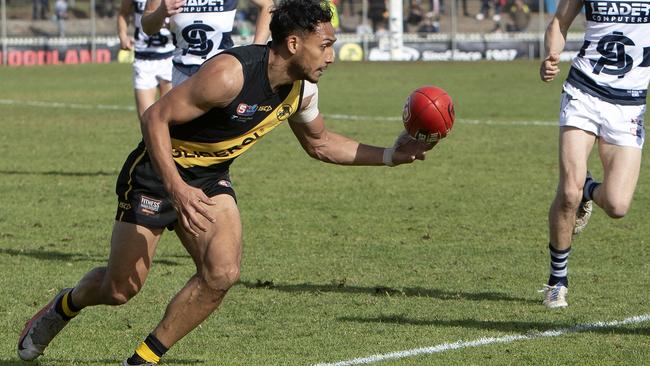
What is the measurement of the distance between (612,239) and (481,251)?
136 centimetres

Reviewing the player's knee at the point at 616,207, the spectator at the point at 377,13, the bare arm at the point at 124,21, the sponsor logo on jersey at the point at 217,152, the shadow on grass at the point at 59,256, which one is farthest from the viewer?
the spectator at the point at 377,13

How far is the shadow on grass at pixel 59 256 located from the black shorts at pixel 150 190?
3488 millimetres

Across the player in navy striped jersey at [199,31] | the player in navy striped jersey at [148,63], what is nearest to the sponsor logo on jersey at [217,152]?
the player in navy striped jersey at [199,31]

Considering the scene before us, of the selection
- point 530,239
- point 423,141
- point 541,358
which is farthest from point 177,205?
point 530,239

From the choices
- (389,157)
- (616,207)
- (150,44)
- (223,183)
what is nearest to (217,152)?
(223,183)

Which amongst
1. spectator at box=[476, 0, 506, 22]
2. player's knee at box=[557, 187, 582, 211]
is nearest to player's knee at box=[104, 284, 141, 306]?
player's knee at box=[557, 187, 582, 211]

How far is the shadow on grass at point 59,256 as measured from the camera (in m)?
10.2

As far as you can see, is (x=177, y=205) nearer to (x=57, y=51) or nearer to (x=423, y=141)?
(x=423, y=141)

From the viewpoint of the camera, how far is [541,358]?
7062mm

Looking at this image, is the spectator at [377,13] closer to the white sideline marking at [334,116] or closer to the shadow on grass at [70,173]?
the white sideline marking at [334,116]

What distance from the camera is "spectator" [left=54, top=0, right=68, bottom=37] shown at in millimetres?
42781

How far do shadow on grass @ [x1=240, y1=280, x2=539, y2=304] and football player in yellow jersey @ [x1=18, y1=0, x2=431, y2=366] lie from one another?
2438mm

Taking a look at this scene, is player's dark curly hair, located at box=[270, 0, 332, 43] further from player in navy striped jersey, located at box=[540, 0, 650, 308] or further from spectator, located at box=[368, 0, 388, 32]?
spectator, located at box=[368, 0, 388, 32]

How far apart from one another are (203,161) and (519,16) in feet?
124
